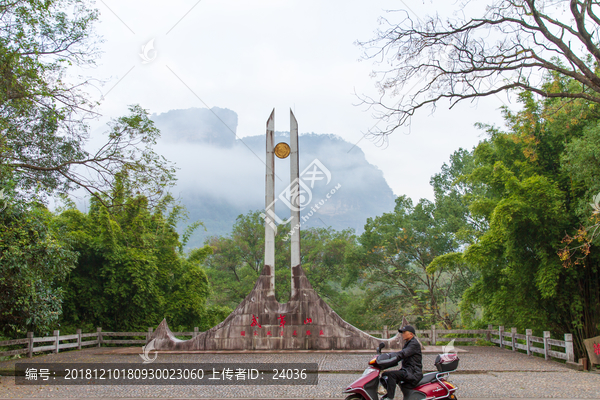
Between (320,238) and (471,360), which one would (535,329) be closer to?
(471,360)

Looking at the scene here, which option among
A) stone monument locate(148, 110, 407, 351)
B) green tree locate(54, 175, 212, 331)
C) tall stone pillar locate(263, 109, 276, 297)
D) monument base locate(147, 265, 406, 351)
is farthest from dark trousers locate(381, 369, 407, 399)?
green tree locate(54, 175, 212, 331)

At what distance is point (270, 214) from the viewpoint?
35.1 feet

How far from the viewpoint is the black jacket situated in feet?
13.9

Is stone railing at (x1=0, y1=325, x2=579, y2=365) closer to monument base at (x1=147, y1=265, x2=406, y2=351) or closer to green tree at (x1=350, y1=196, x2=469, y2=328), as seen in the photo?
monument base at (x1=147, y1=265, x2=406, y2=351)

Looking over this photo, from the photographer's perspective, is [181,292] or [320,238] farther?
[320,238]

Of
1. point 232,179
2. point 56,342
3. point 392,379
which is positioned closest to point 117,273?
point 56,342

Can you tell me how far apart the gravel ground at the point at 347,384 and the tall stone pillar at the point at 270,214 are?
78.6 inches

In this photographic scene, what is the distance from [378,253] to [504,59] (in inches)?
547

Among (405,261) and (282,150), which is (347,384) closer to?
(282,150)

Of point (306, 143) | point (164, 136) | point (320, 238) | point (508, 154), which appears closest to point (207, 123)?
point (164, 136)

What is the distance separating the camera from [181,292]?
51.0ft

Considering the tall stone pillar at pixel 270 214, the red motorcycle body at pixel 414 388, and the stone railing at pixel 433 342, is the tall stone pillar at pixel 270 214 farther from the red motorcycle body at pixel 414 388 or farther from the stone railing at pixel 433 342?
the red motorcycle body at pixel 414 388

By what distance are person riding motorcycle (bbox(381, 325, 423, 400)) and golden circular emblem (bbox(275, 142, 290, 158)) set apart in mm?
7292

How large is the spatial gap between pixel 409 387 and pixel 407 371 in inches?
6.5
